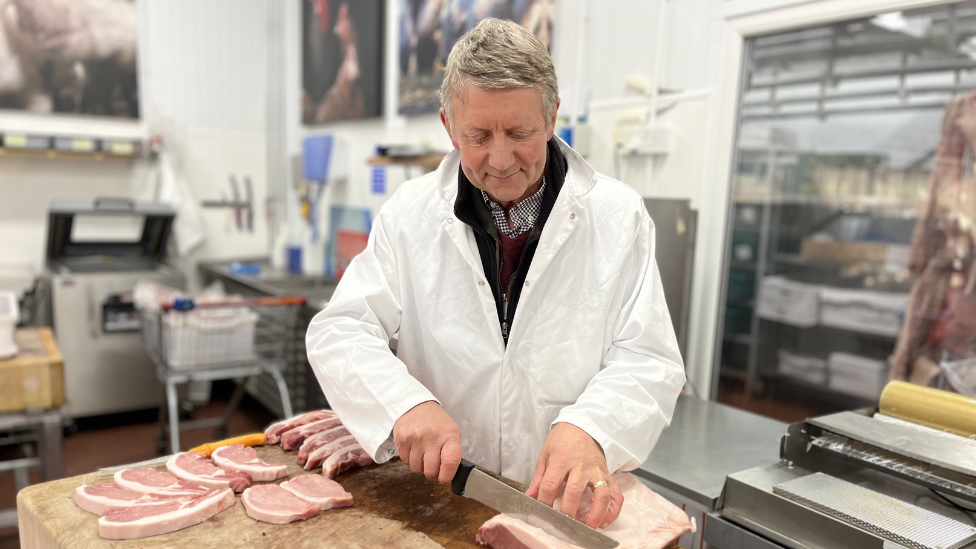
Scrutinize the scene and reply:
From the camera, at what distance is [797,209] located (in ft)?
13.4

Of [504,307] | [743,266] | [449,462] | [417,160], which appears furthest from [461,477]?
[743,266]

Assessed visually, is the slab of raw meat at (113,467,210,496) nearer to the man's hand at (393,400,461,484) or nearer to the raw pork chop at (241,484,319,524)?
the raw pork chop at (241,484,319,524)

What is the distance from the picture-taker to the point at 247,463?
140 cm

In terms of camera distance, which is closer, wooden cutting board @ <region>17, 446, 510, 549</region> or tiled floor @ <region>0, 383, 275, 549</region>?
wooden cutting board @ <region>17, 446, 510, 549</region>

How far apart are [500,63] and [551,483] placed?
778 mm

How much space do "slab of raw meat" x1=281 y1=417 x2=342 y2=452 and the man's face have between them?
2.37 feet

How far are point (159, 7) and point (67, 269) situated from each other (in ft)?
6.81

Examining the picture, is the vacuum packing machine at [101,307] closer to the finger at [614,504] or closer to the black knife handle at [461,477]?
the black knife handle at [461,477]

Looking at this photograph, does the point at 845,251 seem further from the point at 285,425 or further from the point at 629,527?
the point at 285,425

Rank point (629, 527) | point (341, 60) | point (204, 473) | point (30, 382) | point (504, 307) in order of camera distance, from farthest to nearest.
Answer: point (341, 60) → point (30, 382) → point (504, 307) → point (204, 473) → point (629, 527)

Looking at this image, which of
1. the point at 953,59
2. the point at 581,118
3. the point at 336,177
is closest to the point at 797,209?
the point at 953,59

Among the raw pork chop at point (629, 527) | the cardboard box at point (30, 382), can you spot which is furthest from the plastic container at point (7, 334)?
the raw pork chop at point (629, 527)

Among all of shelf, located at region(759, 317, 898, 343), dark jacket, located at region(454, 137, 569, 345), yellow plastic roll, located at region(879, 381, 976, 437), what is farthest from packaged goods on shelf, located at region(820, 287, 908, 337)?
dark jacket, located at region(454, 137, 569, 345)

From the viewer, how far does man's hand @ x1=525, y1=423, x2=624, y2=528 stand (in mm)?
1123
